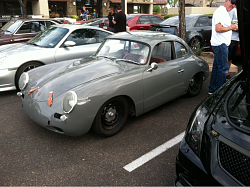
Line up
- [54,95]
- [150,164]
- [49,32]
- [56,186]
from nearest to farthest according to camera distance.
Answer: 1. [56,186]
2. [150,164]
3. [54,95]
4. [49,32]

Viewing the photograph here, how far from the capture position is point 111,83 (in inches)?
127

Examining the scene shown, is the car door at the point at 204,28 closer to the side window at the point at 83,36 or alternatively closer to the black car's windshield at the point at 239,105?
the side window at the point at 83,36

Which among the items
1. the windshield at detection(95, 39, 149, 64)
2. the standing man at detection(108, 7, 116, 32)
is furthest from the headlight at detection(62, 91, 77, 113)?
the standing man at detection(108, 7, 116, 32)

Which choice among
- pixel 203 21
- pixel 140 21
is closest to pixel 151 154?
pixel 203 21

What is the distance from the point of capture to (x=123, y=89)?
129 inches

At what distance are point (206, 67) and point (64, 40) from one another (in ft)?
11.2

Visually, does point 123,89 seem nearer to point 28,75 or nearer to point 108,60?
point 108,60

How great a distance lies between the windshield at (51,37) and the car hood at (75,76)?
1968mm

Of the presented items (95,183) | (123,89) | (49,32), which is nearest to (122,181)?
(95,183)

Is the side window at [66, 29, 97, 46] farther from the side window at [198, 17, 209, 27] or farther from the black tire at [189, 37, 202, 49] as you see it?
the side window at [198, 17, 209, 27]

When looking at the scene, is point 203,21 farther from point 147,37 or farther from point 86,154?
point 86,154

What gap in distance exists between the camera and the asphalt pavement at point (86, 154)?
256cm

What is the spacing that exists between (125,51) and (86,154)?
1.93m

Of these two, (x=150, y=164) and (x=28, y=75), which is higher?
(x=28, y=75)
